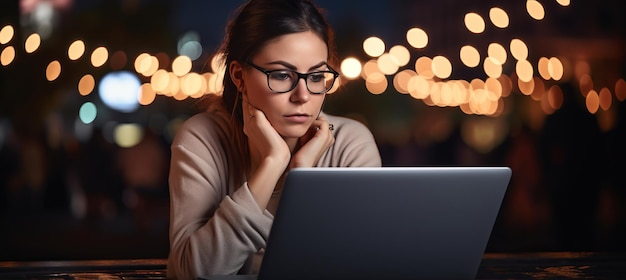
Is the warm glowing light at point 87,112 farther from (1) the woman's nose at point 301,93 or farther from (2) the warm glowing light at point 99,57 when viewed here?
(1) the woman's nose at point 301,93

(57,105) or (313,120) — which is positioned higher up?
(313,120)

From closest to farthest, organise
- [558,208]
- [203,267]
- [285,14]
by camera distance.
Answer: [203,267]
[285,14]
[558,208]

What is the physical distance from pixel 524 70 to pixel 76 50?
14.7 ft

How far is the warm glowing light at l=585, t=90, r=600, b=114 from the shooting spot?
34.0 ft

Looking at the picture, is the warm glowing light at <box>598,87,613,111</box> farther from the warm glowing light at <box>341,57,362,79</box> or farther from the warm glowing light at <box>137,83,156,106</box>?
the warm glowing light at <box>137,83,156,106</box>

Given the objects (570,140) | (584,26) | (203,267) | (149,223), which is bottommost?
(149,223)

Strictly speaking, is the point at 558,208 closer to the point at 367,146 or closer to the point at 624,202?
the point at 624,202

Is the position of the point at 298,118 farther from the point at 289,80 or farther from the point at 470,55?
the point at 470,55

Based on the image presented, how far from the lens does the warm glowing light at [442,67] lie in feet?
34.4

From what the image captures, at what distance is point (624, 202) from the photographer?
1025 cm

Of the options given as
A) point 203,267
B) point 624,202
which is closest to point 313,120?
point 203,267

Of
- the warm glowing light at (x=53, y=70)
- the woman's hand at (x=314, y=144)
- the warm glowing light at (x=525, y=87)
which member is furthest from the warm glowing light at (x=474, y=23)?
the woman's hand at (x=314, y=144)

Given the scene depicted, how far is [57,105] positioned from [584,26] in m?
5.29

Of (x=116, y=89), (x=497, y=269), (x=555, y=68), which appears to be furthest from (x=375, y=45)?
(x=497, y=269)
